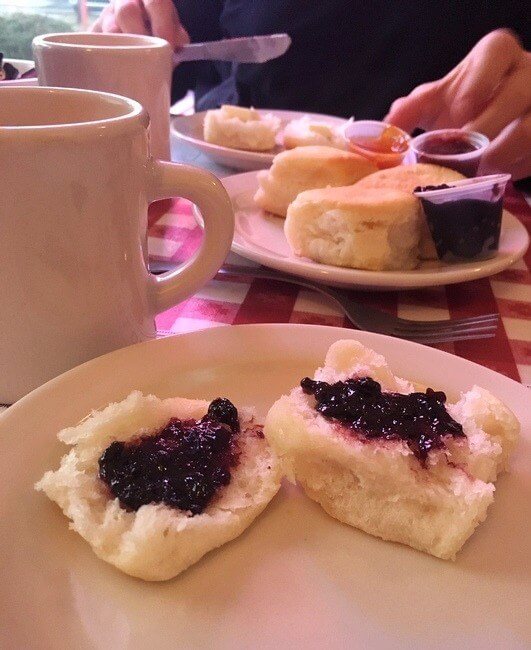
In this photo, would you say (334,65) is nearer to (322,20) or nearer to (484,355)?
(322,20)

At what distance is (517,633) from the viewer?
0.58m

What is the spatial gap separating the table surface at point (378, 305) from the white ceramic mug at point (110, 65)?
343mm

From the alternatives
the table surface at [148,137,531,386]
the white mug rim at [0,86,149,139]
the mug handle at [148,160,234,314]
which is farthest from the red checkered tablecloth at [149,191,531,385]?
the white mug rim at [0,86,149,139]

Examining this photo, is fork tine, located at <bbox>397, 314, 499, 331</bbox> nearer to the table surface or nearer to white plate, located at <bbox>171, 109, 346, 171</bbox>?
the table surface

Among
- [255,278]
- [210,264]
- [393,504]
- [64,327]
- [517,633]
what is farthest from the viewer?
[255,278]

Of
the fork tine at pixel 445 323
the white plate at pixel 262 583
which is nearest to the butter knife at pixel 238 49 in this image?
the fork tine at pixel 445 323

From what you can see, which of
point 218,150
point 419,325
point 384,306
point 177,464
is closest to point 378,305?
point 384,306

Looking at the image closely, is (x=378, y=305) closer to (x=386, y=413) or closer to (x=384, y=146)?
(x=386, y=413)

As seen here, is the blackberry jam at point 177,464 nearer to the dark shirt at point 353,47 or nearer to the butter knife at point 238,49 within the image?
the butter knife at point 238,49

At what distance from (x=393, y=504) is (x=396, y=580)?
0.27 feet

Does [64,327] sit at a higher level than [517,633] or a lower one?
higher

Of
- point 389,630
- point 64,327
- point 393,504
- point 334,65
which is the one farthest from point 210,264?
point 334,65

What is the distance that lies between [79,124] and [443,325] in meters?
0.70

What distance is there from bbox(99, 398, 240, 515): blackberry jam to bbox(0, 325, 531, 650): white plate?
0.07 meters
